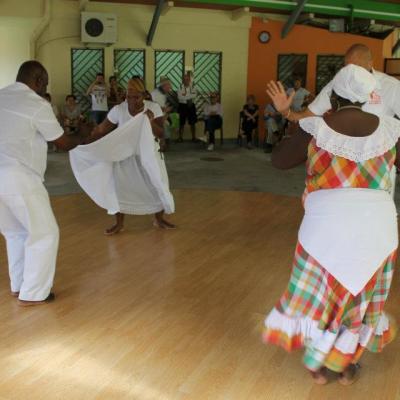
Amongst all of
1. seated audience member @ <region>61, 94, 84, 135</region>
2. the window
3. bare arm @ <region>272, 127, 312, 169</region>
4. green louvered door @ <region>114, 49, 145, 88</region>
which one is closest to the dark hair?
bare arm @ <region>272, 127, 312, 169</region>

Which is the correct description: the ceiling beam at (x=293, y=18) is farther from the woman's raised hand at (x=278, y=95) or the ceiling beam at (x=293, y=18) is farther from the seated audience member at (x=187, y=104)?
the woman's raised hand at (x=278, y=95)

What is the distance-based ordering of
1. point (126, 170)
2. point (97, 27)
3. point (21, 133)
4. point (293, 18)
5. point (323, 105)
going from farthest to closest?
point (293, 18), point (97, 27), point (126, 170), point (323, 105), point (21, 133)

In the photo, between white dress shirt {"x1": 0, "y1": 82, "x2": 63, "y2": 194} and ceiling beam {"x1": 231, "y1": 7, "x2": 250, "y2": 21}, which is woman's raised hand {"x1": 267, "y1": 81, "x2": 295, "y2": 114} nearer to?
white dress shirt {"x1": 0, "y1": 82, "x2": 63, "y2": 194}

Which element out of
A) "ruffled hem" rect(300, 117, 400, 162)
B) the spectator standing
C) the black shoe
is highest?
"ruffled hem" rect(300, 117, 400, 162)

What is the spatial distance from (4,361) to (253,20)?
10563 mm

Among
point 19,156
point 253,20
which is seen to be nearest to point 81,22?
point 253,20

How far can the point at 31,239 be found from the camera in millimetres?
3209

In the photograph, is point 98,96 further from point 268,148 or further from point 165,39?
point 268,148

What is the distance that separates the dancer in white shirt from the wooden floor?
241 millimetres

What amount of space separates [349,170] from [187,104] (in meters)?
9.30

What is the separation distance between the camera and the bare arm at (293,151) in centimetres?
235

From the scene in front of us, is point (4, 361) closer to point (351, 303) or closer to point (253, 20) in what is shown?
point (351, 303)

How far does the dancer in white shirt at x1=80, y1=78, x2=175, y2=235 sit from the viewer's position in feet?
15.2

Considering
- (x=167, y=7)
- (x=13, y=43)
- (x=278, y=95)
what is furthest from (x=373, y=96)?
(x=13, y=43)
